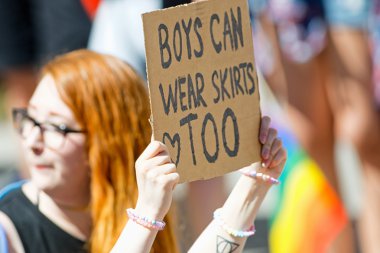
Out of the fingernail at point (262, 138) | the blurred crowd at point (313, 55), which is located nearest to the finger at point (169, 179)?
the fingernail at point (262, 138)

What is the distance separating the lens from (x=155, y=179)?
2.96 metres

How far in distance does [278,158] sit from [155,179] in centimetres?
46

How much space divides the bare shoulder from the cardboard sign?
1.65 feet

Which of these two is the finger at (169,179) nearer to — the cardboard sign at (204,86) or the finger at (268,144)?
the cardboard sign at (204,86)

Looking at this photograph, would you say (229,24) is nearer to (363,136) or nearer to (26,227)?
(26,227)

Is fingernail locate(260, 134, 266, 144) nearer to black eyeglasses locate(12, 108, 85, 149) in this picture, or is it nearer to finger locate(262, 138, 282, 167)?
finger locate(262, 138, 282, 167)

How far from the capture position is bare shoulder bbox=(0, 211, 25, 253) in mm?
3252

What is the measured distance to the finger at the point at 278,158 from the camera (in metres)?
3.31

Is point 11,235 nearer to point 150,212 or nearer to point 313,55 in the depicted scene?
point 150,212

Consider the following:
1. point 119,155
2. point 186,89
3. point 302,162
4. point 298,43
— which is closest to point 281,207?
point 302,162

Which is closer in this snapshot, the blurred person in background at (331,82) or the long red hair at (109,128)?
the long red hair at (109,128)

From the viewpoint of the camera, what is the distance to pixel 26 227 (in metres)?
3.32

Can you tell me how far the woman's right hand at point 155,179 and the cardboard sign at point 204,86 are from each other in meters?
0.04

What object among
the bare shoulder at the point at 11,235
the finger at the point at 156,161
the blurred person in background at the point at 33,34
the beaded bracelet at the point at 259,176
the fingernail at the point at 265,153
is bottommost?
the bare shoulder at the point at 11,235
